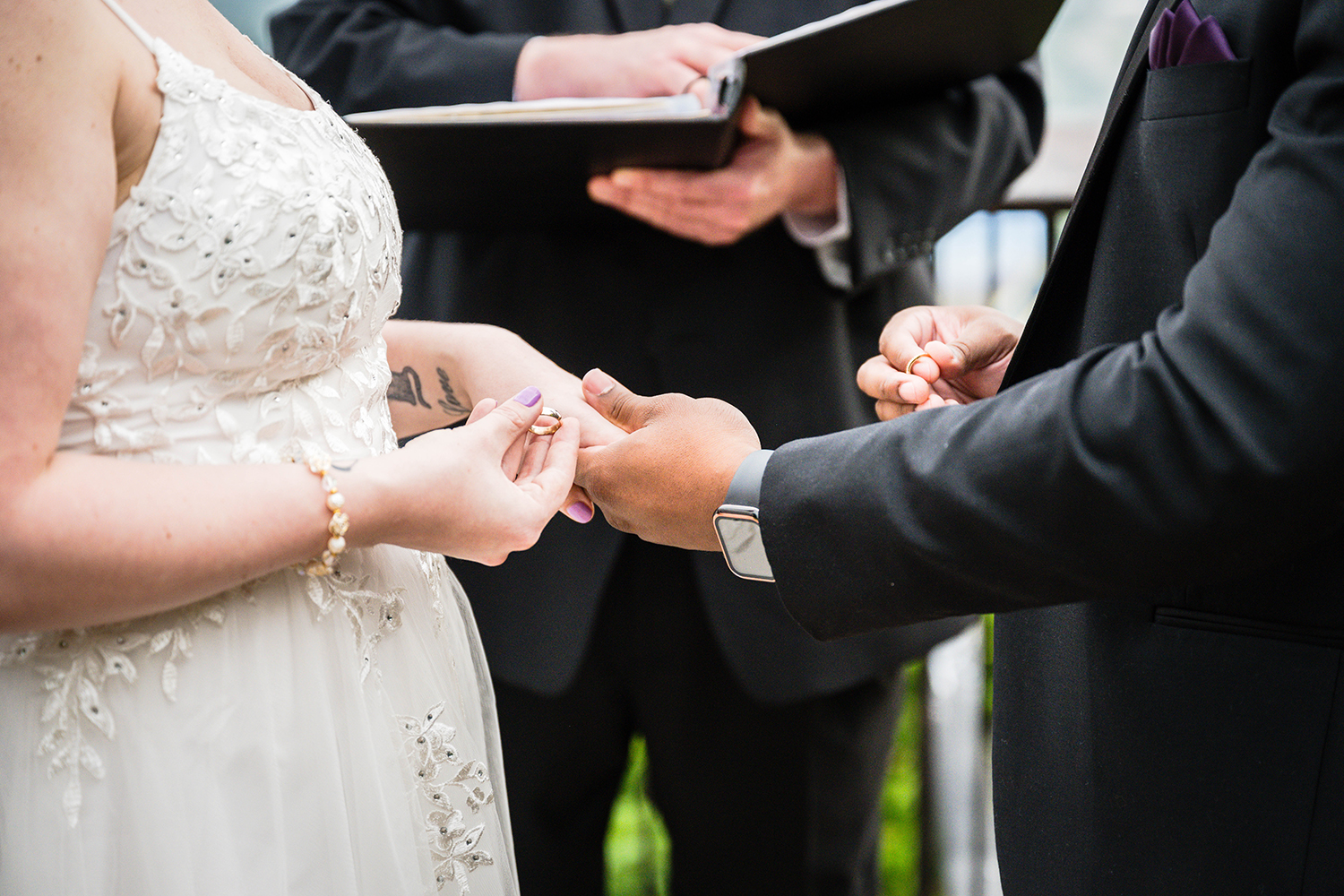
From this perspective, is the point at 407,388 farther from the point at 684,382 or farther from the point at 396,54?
the point at 396,54

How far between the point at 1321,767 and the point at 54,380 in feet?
3.13

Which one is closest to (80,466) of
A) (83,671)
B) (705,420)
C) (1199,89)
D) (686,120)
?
(83,671)

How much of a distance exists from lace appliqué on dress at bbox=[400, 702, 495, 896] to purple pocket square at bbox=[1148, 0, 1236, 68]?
2.72 feet

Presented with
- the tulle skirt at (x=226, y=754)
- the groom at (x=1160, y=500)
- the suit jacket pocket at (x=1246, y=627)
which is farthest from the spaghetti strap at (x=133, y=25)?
the suit jacket pocket at (x=1246, y=627)

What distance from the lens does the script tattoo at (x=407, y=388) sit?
51.1 inches

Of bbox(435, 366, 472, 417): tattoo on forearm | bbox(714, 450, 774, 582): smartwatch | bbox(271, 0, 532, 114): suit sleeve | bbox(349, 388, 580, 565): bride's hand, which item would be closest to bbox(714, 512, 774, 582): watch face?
bbox(714, 450, 774, 582): smartwatch

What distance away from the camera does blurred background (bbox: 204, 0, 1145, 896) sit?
8.06 feet

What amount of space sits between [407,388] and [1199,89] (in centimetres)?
93

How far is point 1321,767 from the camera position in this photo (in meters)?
0.77

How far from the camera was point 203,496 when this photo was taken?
30.9 inches

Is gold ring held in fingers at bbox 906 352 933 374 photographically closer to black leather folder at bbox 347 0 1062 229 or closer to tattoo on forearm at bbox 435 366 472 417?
black leather folder at bbox 347 0 1062 229

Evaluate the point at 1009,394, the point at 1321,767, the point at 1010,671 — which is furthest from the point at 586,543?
the point at 1321,767

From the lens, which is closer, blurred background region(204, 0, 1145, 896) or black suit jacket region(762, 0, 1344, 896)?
black suit jacket region(762, 0, 1344, 896)

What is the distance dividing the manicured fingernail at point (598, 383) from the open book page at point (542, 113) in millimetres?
287
